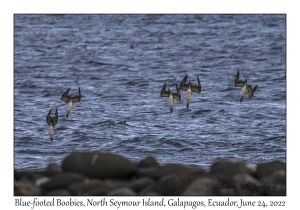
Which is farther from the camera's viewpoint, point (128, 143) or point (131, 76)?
point (131, 76)

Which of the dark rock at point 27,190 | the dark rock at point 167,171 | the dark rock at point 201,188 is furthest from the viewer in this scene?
the dark rock at point 167,171

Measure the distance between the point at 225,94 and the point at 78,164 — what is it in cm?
3224

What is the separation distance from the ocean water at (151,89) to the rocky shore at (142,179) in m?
13.8

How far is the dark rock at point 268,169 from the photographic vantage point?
18.4 metres

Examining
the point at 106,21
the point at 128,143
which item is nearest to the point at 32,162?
the point at 128,143

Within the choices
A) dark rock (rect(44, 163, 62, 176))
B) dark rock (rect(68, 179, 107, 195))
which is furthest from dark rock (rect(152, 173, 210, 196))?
dark rock (rect(44, 163, 62, 176))

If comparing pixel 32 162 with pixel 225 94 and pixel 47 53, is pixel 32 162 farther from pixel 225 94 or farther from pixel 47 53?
pixel 47 53

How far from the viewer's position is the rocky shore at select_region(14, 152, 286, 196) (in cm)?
1662

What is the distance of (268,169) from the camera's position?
60.8ft

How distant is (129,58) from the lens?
219ft

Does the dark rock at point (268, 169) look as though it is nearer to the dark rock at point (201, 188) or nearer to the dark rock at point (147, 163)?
the dark rock at point (201, 188)

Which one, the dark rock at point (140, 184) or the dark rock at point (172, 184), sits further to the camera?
A: the dark rock at point (140, 184)

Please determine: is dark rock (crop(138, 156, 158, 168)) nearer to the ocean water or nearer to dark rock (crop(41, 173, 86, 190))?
dark rock (crop(41, 173, 86, 190))

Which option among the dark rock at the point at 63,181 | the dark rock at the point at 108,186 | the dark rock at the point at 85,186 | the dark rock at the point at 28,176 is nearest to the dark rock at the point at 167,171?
the dark rock at the point at 108,186
